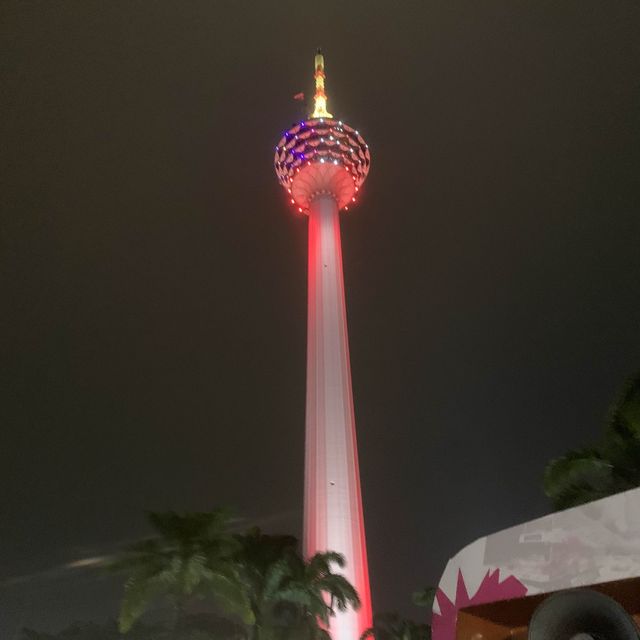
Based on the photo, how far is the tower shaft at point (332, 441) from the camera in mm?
45375

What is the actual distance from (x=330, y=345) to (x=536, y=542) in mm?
44104

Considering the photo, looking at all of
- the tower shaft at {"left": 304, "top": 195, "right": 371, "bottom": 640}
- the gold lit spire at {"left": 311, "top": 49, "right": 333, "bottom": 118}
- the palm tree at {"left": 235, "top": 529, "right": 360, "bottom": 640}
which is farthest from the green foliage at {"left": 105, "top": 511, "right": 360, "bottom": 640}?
the gold lit spire at {"left": 311, "top": 49, "right": 333, "bottom": 118}

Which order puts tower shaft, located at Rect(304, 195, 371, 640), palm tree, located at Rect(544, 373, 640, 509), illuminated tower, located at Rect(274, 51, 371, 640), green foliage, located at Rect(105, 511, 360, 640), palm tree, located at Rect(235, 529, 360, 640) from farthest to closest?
1. illuminated tower, located at Rect(274, 51, 371, 640)
2. tower shaft, located at Rect(304, 195, 371, 640)
3. palm tree, located at Rect(235, 529, 360, 640)
4. green foliage, located at Rect(105, 511, 360, 640)
5. palm tree, located at Rect(544, 373, 640, 509)

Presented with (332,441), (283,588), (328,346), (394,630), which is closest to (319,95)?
A: (328,346)

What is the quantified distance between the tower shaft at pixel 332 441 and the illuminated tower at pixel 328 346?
0.07m

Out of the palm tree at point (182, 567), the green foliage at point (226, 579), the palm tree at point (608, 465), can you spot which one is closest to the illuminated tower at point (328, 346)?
the green foliage at point (226, 579)

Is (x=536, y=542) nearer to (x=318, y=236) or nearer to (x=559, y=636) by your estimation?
(x=559, y=636)

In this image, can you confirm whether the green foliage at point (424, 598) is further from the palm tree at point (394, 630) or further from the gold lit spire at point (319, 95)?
the gold lit spire at point (319, 95)

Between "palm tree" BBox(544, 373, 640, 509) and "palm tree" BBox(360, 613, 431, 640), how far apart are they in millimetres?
15448

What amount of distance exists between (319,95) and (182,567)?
55.4 meters

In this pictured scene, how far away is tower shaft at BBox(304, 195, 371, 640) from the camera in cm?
4538

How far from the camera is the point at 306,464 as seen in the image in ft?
166

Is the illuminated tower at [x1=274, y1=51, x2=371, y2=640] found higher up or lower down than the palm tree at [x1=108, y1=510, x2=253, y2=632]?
higher up

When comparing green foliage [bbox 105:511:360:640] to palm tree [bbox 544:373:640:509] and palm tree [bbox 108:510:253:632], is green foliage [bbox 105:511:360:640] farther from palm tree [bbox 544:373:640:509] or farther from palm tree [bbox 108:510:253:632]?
palm tree [bbox 544:373:640:509]
